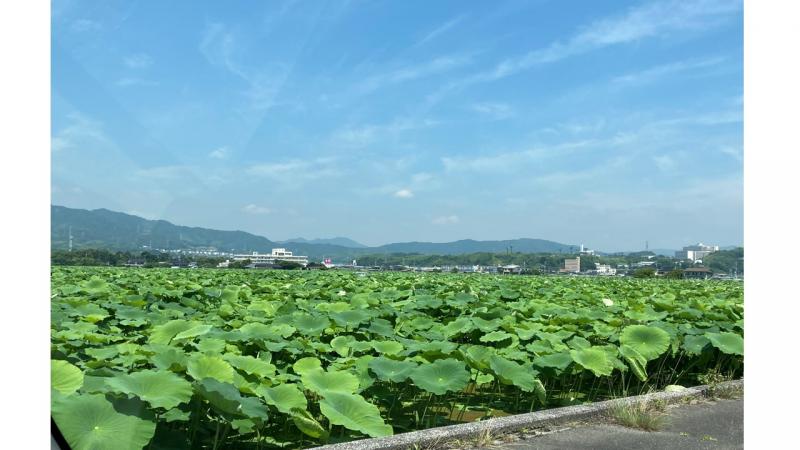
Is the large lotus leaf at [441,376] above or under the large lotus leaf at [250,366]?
under

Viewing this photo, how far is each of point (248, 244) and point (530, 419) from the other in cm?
2684

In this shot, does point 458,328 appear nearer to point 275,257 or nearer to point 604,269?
point 604,269

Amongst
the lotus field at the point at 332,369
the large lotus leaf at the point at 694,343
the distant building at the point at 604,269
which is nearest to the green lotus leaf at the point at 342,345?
the lotus field at the point at 332,369

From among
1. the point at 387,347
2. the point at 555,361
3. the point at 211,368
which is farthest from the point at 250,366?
the point at 555,361

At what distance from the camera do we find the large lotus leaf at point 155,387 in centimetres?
149

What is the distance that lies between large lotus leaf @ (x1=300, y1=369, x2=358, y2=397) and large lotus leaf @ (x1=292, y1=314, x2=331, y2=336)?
1.04m

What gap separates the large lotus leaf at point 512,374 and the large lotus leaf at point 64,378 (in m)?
1.44

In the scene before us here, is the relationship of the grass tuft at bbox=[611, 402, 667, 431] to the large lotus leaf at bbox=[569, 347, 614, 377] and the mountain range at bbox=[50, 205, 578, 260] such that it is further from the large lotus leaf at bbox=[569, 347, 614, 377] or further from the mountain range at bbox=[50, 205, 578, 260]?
the mountain range at bbox=[50, 205, 578, 260]

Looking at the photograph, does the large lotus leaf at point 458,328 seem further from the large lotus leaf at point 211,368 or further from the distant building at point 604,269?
the distant building at point 604,269

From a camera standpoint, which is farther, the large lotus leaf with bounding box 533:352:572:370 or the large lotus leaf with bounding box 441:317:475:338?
the large lotus leaf with bounding box 441:317:475:338

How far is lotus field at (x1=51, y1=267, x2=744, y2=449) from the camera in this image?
1589 mm

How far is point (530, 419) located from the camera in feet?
6.53

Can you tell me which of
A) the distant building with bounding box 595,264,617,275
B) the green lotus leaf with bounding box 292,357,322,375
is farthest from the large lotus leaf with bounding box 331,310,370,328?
the distant building with bounding box 595,264,617,275

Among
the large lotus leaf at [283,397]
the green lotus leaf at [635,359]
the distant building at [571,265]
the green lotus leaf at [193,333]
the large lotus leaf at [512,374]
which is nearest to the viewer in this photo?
the large lotus leaf at [283,397]
